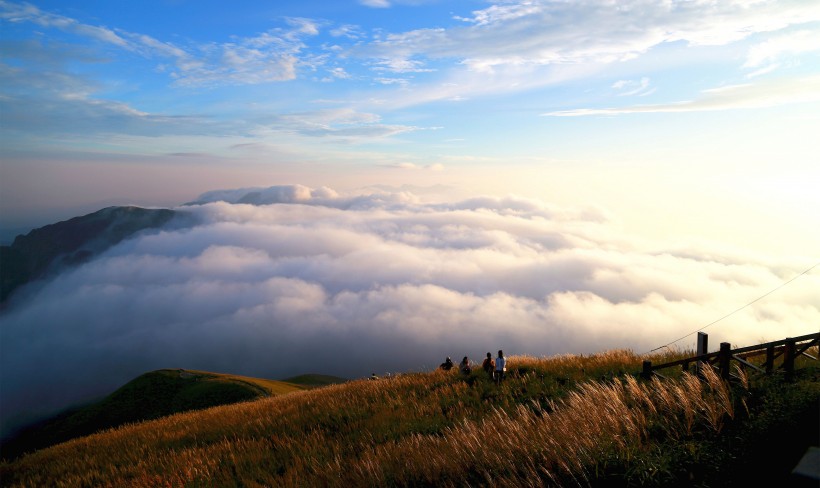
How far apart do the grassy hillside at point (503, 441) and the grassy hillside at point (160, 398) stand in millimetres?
60990

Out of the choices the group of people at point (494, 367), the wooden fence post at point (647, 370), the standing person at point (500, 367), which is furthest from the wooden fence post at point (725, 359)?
the standing person at point (500, 367)

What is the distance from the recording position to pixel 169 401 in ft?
242

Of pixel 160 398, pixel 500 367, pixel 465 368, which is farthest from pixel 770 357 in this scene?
pixel 160 398

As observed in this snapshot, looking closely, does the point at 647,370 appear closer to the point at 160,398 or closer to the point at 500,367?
the point at 500,367

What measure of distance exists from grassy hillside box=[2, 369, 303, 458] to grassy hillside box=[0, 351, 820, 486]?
200 ft

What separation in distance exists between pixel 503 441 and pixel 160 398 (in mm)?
83277

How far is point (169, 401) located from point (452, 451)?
264ft

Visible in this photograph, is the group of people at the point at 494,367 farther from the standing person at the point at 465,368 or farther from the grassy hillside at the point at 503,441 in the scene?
the grassy hillside at the point at 503,441

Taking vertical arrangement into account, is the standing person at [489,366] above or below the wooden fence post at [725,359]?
below

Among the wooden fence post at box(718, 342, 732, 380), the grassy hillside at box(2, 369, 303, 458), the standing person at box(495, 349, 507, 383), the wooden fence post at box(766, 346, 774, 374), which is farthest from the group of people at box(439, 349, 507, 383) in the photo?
the grassy hillside at box(2, 369, 303, 458)

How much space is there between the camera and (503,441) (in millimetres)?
6203

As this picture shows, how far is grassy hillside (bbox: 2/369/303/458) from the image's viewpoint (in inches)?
2761

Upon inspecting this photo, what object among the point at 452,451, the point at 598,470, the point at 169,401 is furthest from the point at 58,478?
the point at 169,401

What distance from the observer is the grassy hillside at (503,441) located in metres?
5.24
